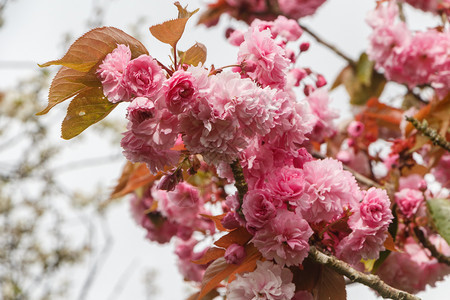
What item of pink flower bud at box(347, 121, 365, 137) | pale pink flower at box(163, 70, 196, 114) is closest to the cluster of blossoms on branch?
pale pink flower at box(163, 70, 196, 114)

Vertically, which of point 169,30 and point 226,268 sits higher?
point 169,30

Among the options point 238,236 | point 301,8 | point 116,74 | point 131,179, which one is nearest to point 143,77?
point 116,74

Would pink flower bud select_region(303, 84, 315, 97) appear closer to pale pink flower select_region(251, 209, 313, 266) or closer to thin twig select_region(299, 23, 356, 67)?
pale pink flower select_region(251, 209, 313, 266)

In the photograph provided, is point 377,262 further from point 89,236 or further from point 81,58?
point 89,236

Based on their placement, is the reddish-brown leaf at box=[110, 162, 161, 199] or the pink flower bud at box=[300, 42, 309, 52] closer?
the pink flower bud at box=[300, 42, 309, 52]

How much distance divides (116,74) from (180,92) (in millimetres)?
91

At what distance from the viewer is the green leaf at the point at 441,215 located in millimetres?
883

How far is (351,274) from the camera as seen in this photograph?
644 millimetres

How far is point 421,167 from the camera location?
1.13 meters

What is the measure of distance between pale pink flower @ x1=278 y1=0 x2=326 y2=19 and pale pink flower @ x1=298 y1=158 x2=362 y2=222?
1.20 m

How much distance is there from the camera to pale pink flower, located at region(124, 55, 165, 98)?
1.90 feet

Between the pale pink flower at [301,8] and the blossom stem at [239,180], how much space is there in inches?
47.8

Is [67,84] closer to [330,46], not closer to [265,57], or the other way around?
[265,57]

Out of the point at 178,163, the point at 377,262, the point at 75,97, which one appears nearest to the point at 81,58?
the point at 75,97
